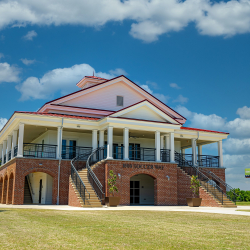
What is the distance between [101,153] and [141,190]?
5998mm

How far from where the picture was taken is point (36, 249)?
6617 mm

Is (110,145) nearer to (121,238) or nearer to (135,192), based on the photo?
(135,192)

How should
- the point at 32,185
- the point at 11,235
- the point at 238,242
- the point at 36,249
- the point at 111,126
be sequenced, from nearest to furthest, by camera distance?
the point at 36,249, the point at 238,242, the point at 11,235, the point at 111,126, the point at 32,185


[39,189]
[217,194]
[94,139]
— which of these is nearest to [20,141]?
[94,139]

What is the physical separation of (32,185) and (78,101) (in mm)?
9349

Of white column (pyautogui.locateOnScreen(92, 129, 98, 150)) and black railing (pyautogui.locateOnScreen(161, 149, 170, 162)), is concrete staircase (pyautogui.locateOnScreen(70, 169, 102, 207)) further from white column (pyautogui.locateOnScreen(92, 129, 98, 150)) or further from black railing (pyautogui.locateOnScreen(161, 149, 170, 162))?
black railing (pyautogui.locateOnScreen(161, 149, 170, 162))

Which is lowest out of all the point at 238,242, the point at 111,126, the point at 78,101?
the point at 238,242

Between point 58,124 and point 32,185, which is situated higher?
point 58,124

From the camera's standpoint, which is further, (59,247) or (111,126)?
(111,126)

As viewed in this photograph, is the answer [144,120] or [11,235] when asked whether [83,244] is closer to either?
[11,235]

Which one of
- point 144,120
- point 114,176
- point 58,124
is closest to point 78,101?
point 58,124

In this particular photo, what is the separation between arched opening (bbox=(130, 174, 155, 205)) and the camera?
1188 inches

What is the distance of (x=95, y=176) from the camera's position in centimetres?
2230

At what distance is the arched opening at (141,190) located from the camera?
99.0 ft
